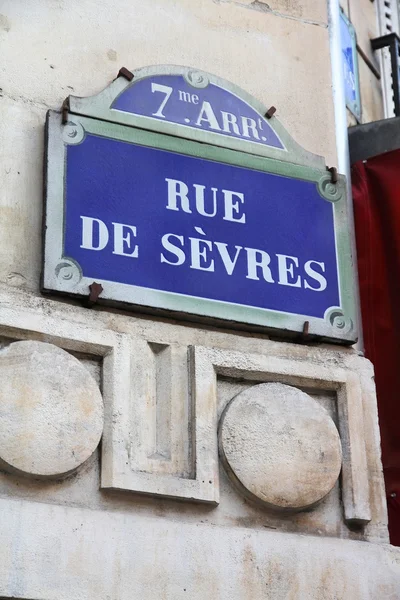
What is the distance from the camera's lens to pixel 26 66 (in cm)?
436

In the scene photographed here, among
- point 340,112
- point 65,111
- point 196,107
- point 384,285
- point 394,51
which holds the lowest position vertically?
point 384,285

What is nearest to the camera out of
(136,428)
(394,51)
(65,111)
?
(136,428)

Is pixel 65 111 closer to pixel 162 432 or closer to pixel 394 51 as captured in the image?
pixel 162 432

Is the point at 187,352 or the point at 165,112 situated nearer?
the point at 187,352

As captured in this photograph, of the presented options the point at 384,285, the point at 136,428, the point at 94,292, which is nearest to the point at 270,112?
the point at 384,285

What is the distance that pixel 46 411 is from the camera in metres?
3.83

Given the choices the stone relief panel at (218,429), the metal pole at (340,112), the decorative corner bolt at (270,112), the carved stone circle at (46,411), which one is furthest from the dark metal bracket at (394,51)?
the carved stone circle at (46,411)

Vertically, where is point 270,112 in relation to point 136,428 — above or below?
above

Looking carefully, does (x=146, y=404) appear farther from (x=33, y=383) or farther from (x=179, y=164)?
(x=179, y=164)

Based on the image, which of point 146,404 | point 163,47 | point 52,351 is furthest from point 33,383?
point 163,47

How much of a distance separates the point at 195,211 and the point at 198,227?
0.19ft

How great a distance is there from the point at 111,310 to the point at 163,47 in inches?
41.8

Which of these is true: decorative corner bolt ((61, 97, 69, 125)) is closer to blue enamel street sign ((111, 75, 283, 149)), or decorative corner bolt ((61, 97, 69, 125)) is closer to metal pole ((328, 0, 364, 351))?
blue enamel street sign ((111, 75, 283, 149))

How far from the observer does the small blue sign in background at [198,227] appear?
4.18 meters
